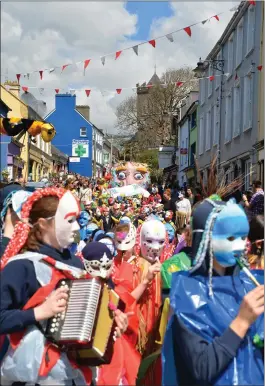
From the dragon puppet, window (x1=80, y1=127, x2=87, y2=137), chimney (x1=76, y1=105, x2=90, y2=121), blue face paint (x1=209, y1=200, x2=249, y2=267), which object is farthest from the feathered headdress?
chimney (x1=76, y1=105, x2=90, y2=121)

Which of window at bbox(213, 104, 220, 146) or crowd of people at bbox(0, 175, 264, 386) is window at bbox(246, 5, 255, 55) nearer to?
window at bbox(213, 104, 220, 146)

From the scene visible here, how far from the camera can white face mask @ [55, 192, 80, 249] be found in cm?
286

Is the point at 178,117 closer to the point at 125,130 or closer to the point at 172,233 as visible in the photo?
the point at 125,130

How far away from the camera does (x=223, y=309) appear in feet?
8.22

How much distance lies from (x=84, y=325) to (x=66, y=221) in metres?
0.59

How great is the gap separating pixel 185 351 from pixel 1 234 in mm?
1769

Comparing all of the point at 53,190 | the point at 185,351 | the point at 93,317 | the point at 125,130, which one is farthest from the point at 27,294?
the point at 125,130

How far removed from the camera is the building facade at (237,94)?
1838 cm

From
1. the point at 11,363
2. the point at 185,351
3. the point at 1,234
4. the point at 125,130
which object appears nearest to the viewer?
the point at 185,351

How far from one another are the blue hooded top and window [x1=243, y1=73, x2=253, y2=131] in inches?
673

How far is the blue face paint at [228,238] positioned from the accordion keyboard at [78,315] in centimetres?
58

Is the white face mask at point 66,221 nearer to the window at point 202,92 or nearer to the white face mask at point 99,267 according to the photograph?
the white face mask at point 99,267

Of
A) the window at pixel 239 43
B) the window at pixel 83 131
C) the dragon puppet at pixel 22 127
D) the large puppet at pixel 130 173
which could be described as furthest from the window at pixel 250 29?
the window at pixel 83 131

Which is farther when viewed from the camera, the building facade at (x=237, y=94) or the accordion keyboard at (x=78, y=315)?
the building facade at (x=237, y=94)
